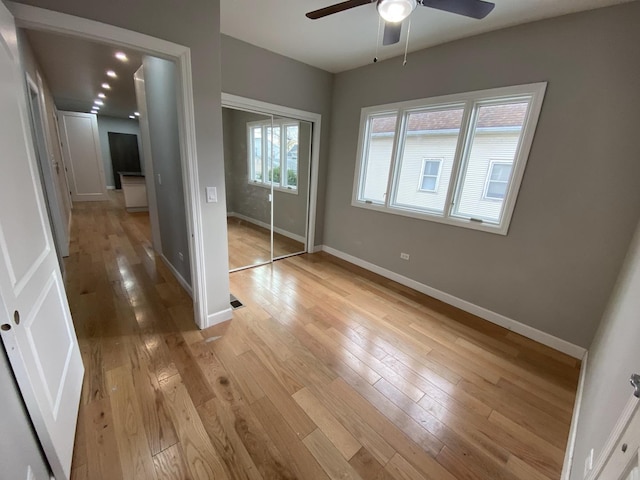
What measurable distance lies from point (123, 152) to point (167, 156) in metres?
8.91

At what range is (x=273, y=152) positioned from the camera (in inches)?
157

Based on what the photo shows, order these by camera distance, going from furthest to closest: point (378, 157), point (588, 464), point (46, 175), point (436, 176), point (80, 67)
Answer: point (80, 67), point (378, 157), point (46, 175), point (436, 176), point (588, 464)

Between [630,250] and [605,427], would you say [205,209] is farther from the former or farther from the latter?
[630,250]

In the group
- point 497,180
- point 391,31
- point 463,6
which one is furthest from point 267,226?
point 463,6

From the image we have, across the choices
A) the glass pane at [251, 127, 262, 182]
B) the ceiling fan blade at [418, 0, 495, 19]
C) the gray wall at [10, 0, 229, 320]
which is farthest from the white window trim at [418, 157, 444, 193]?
the glass pane at [251, 127, 262, 182]

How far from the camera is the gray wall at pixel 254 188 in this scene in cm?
356

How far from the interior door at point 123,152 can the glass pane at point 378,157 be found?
9802 mm

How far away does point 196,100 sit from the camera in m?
1.85

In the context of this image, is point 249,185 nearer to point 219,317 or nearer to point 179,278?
point 179,278

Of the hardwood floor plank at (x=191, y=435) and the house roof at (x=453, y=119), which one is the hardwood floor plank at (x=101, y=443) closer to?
the hardwood floor plank at (x=191, y=435)

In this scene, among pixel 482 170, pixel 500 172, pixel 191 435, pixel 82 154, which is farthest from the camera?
pixel 82 154

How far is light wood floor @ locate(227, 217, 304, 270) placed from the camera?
4035mm

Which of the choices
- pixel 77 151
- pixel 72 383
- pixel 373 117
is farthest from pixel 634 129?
pixel 77 151

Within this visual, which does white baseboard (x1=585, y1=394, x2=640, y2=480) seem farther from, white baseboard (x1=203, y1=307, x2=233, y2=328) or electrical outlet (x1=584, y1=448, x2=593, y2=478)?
white baseboard (x1=203, y1=307, x2=233, y2=328)
